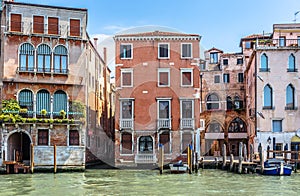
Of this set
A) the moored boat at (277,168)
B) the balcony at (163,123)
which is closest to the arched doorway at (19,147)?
the balcony at (163,123)

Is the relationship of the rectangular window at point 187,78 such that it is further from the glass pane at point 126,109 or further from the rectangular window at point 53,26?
the rectangular window at point 53,26

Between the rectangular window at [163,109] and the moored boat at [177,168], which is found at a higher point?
the rectangular window at [163,109]

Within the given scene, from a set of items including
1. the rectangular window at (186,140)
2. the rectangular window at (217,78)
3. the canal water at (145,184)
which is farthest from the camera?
the rectangular window at (217,78)

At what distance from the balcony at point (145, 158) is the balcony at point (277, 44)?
9772 millimetres

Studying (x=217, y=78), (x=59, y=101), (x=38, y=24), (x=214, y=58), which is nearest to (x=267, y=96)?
(x=217, y=78)

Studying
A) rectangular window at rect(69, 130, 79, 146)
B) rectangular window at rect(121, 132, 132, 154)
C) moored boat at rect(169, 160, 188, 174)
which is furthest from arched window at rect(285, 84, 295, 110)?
rectangular window at rect(69, 130, 79, 146)

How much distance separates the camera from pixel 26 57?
27.9m

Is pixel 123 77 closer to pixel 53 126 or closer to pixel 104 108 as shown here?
pixel 53 126

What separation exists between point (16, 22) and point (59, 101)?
5181mm

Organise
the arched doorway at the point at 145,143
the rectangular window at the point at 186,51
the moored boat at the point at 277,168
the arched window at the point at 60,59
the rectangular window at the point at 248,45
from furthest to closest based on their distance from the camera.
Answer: the rectangular window at the point at 248,45 → the rectangular window at the point at 186,51 → the arched doorway at the point at 145,143 → the arched window at the point at 60,59 → the moored boat at the point at 277,168

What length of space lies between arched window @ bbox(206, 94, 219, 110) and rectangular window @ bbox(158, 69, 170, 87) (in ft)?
34.5

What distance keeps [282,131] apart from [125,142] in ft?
33.2

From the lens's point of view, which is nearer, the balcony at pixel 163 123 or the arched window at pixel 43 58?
the arched window at pixel 43 58

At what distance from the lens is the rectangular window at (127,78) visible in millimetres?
31188
